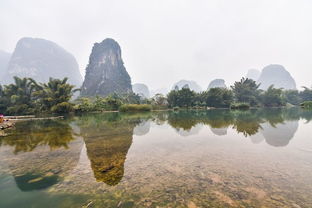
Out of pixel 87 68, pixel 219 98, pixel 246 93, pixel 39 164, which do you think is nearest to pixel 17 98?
pixel 39 164

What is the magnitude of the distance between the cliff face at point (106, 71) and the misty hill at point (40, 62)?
58.9 meters

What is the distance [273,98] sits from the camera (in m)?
41.1

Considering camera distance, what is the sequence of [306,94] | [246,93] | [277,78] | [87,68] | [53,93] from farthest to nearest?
[277,78]
[87,68]
[306,94]
[246,93]
[53,93]

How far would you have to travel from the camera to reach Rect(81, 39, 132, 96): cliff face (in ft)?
268

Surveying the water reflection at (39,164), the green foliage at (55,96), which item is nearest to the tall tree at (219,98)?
the green foliage at (55,96)

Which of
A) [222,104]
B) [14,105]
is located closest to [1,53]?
[14,105]

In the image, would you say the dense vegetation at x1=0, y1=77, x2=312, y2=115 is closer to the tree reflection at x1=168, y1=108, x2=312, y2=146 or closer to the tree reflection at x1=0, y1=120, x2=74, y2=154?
the tree reflection at x1=0, y1=120, x2=74, y2=154

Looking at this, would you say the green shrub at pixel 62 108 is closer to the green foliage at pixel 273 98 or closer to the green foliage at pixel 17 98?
the green foliage at pixel 17 98

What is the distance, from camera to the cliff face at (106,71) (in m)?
81.8

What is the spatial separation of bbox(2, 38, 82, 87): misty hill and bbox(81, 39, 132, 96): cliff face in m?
58.9

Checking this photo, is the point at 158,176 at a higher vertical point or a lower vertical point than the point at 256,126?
lower

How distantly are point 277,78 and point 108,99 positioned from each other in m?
217

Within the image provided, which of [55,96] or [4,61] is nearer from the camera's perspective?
[55,96]

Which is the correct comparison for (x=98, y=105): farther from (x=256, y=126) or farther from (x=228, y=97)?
(x=228, y=97)
